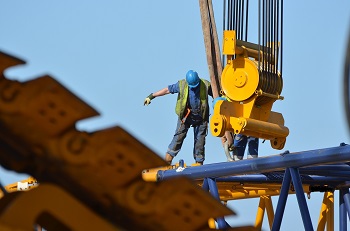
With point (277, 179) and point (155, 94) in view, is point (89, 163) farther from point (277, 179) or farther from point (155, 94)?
point (155, 94)

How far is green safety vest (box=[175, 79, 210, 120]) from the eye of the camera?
1725 cm

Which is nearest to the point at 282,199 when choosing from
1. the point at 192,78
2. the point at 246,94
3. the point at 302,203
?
the point at 302,203

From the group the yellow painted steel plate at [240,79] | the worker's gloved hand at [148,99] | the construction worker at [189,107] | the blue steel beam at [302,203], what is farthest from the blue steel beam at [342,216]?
the worker's gloved hand at [148,99]

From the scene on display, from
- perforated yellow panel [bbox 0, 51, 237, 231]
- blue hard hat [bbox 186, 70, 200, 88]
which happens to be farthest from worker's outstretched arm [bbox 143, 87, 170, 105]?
perforated yellow panel [bbox 0, 51, 237, 231]

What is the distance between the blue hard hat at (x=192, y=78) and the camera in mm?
17125

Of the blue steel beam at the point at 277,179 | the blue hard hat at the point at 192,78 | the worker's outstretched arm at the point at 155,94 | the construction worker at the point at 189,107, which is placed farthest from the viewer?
the worker's outstretched arm at the point at 155,94

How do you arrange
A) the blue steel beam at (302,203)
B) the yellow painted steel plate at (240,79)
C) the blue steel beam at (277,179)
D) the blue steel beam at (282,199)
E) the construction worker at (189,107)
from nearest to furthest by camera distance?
the blue steel beam at (302,203) → the blue steel beam at (282,199) → the blue steel beam at (277,179) → the yellow painted steel plate at (240,79) → the construction worker at (189,107)

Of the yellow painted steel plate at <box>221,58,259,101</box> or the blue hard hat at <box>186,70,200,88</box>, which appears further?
the blue hard hat at <box>186,70,200,88</box>

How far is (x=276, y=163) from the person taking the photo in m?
10.3

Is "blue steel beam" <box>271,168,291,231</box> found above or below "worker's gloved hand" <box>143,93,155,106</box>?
below

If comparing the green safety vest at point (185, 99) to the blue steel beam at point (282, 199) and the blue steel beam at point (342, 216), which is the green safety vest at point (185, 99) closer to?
the blue steel beam at point (342, 216)

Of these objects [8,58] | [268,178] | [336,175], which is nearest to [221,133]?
[268,178]

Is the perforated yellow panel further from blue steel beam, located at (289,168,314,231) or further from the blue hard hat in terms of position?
the blue hard hat

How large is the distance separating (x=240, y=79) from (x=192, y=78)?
2239mm
